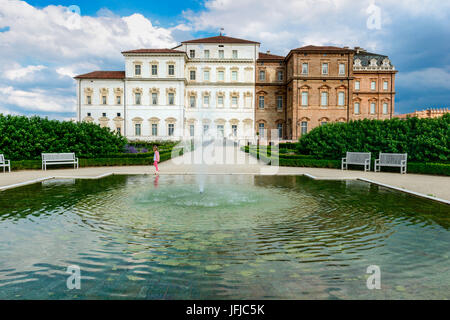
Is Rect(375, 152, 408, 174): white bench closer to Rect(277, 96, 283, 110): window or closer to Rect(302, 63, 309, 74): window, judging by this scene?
Rect(302, 63, 309, 74): window

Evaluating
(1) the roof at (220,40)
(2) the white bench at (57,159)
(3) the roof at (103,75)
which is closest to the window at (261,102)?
A: (1) the roof at (220,40)

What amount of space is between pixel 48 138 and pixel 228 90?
2967 cm

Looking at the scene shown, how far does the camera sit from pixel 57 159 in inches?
525

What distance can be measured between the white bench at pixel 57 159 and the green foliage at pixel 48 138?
611 millimetres

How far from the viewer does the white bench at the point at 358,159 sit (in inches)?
510

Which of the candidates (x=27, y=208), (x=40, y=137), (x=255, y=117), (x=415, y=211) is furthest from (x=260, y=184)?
(x=255, y=117)

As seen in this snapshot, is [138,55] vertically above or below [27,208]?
above

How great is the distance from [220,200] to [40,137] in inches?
423

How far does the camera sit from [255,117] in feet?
136

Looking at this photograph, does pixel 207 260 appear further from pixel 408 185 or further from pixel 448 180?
pixel 448 180

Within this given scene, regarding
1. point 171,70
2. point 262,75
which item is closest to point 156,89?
point 171,70

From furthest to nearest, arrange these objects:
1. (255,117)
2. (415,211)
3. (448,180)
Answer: (255,117)
(448,180)
(415,211)

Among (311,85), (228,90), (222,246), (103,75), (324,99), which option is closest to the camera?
(222,246)

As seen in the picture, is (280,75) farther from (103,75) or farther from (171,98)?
(103,75)
